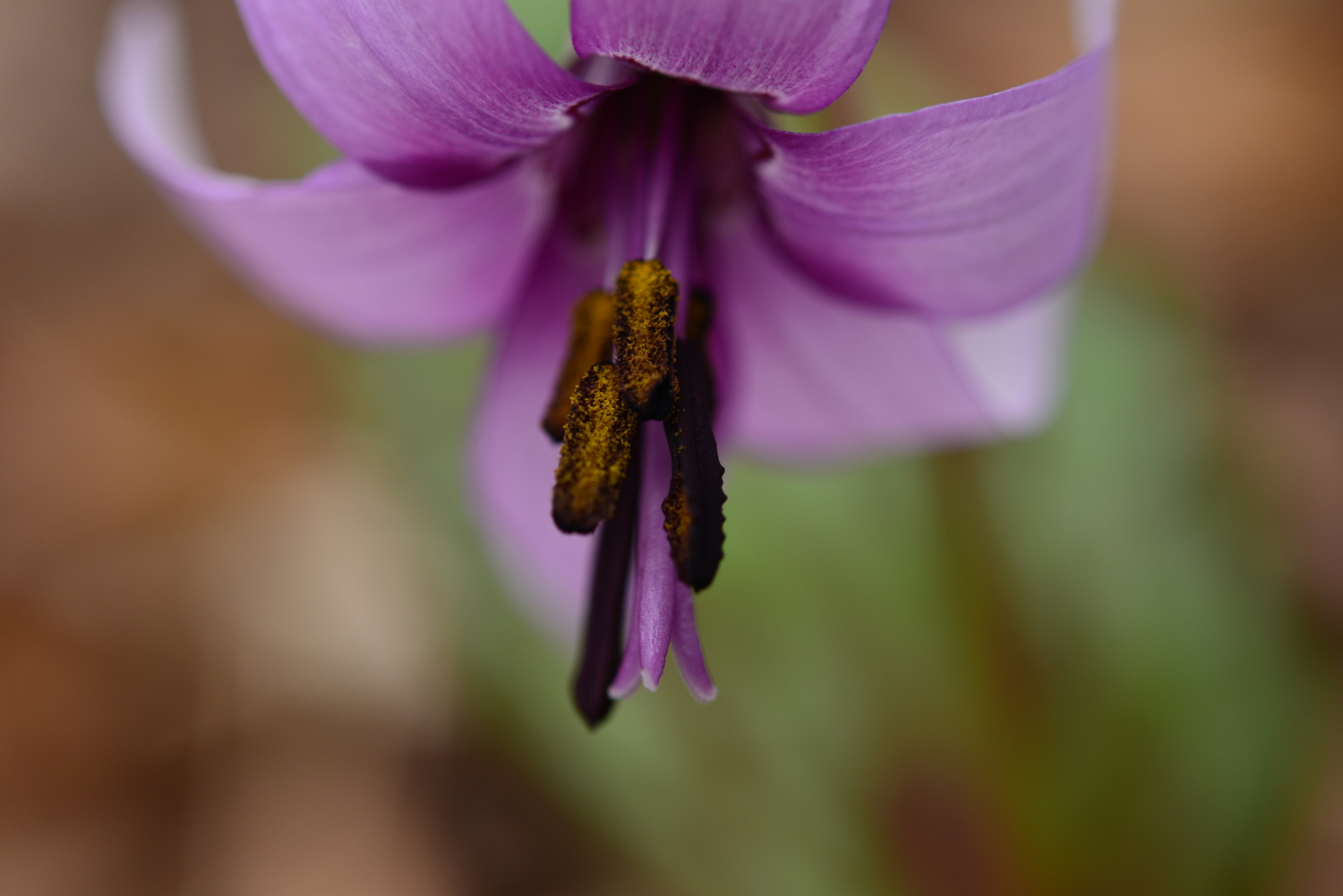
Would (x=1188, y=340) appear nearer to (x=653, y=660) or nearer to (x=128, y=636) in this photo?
(x=653, y=660)

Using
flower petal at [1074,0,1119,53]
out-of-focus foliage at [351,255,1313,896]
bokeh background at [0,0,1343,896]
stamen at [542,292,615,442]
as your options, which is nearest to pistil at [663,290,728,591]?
stamen at [542,292,615,442]

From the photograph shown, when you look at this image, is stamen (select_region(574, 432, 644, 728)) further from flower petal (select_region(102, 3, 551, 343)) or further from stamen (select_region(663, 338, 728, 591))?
flower petal (select_region(102, 3, 551, 343))

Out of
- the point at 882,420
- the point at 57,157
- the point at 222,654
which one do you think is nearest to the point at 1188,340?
the point at 882,420

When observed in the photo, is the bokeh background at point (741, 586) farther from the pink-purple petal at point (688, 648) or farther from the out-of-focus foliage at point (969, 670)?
the pink-purple petal at point (688, 648)

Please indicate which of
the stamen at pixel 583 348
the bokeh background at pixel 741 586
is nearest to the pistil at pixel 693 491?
the stamen at pixel 583 348

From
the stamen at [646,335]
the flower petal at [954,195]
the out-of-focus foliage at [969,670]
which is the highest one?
the flower petal at [954,195]

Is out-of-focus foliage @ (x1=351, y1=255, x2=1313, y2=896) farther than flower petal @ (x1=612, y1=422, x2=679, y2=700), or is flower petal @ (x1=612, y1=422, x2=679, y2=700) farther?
out-of-focus foliage @ (x1=351, y1=255, x2=1313, y2=896)

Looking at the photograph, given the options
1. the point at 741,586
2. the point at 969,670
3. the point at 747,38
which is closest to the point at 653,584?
the point at 747,38

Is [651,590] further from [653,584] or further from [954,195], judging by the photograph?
[954,195]
